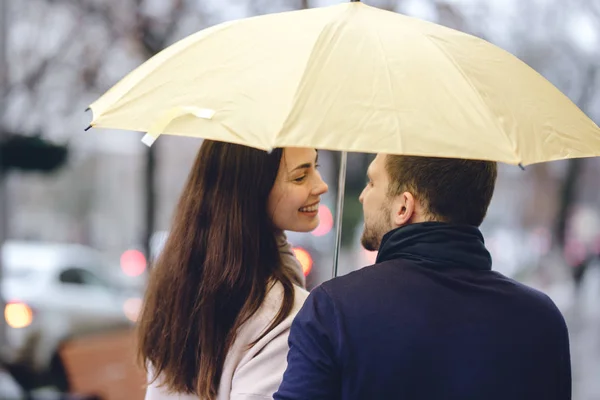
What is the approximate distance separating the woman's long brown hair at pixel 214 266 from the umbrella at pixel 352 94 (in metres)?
0.31

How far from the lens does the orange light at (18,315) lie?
880 centimetres

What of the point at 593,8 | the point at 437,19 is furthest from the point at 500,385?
the point at 593,8

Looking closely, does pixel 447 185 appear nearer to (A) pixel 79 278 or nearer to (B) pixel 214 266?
(B) pixel 214 266

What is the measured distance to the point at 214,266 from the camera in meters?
2.46

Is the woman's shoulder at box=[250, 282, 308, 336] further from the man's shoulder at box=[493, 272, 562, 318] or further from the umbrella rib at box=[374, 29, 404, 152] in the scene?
the umbrella rib at box=[374, 29, 404, 152]

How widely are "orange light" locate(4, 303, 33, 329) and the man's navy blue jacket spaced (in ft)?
24.1

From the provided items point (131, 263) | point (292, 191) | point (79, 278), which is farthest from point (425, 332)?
point (131, 263)

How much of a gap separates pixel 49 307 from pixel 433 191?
878 centimetres

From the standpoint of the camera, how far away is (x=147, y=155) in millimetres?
10859

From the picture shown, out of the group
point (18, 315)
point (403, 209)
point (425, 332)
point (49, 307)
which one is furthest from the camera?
point (49, 307)

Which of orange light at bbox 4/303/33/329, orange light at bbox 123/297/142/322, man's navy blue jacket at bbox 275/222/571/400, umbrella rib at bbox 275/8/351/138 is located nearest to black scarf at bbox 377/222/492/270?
man's navy blue jacket at bbox 275/222/571/400

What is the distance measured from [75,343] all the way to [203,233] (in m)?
5.13

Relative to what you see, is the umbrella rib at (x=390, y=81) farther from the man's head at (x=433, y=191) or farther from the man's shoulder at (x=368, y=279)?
the man's shoulder at (x=368, y=279)

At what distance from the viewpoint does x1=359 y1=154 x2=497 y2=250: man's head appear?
2.06 metres
